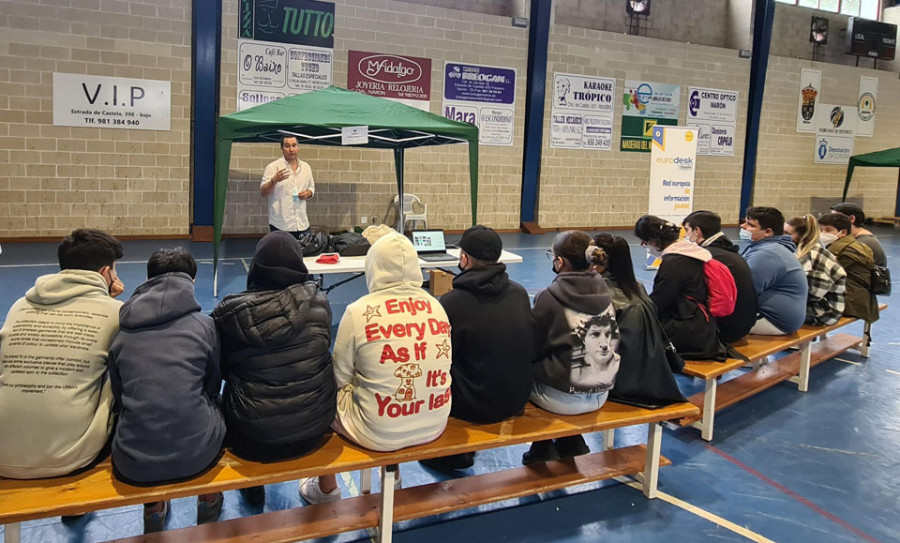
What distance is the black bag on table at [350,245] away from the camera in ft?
17.9

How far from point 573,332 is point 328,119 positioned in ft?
12.3

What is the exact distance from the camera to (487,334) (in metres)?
2.44

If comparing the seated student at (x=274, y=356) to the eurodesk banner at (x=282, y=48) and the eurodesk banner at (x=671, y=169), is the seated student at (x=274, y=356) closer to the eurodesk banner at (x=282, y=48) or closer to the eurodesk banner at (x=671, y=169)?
the eurodesk banner at (x=671, y=169)

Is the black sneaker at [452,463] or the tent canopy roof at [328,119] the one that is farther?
the tent canopy roof at [328,119]

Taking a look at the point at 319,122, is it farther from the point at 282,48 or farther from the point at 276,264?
the point at 282,48

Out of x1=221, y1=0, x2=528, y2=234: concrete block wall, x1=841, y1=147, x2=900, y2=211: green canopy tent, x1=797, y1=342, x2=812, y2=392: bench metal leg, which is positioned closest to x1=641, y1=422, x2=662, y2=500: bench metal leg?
x1=797, y1=342, x2=812, y2=392: bench metal leg

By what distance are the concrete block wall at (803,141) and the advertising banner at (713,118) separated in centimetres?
91

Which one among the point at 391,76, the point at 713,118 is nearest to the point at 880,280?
the point at 391,76

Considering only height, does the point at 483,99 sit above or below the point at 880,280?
above

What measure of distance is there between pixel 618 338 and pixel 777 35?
13.9 m

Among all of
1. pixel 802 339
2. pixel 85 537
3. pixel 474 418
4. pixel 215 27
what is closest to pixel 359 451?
pixel 474 418

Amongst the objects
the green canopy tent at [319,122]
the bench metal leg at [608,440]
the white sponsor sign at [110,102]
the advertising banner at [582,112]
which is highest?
the advertising banner at [582,112]

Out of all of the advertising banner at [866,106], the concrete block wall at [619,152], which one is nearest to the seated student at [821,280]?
the concrete block wall at [619,152]

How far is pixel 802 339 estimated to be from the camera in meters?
4.03
